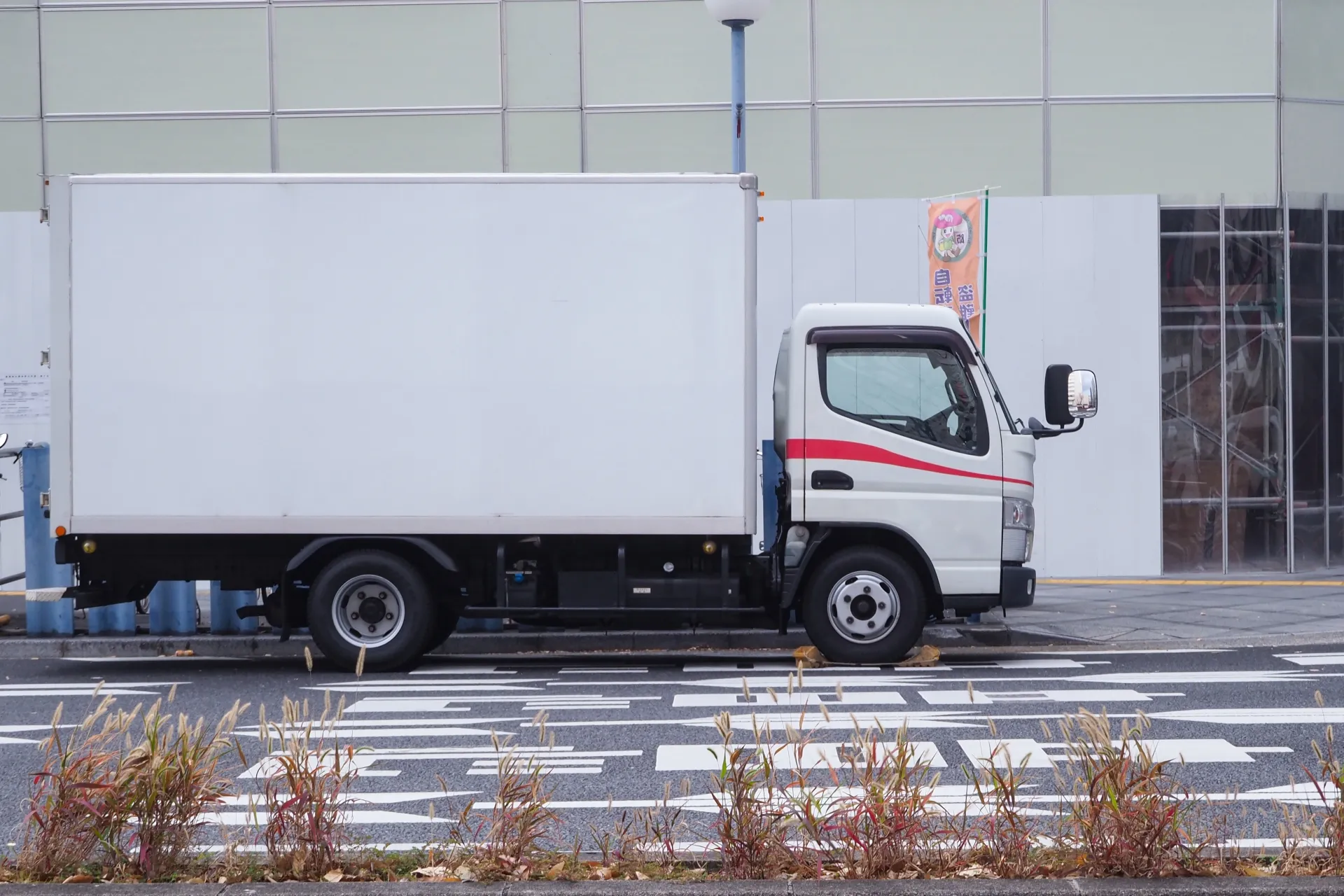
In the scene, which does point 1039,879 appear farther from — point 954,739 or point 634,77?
point 634,77

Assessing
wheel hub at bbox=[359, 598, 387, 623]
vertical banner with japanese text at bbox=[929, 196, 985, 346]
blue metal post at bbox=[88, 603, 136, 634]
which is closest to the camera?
wheel hub at bbox=[359, 598, 387, 623]

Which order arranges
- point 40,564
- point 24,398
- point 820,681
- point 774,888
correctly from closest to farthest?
point 774,888, point 820,681, point 40,564, point 24,398

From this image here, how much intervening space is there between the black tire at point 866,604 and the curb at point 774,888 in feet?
18.9

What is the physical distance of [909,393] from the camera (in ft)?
33.7

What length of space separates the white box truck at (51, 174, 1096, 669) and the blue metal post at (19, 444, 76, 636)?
1755 mm

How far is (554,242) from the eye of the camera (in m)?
10.2

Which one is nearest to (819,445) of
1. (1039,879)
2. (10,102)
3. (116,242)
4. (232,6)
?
(116,242)

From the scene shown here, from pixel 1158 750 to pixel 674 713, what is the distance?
278cm

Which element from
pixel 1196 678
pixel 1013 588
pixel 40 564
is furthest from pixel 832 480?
pixel 40 564

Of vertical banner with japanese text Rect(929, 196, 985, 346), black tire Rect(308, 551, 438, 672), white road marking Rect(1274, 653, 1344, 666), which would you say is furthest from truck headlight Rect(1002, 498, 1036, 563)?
black tire Rect(308, 551, 438, 672)

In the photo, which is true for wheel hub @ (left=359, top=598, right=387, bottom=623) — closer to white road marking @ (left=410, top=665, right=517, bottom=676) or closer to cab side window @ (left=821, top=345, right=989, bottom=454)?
white road marking @ (left=410, top=665, right=517, bottom=676)

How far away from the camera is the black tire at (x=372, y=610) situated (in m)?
10.1

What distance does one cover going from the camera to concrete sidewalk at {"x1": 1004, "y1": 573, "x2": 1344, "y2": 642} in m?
12.1

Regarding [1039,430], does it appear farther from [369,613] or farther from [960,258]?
[369,613]
